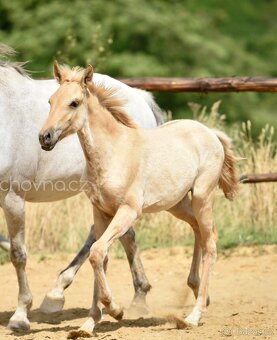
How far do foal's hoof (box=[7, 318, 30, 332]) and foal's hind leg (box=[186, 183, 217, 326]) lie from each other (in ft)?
3.80

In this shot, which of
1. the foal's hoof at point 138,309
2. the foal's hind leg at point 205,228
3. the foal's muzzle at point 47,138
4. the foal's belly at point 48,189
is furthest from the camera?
the foal's hoof at point 138,309

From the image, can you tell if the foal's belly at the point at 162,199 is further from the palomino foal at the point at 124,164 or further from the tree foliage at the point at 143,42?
the tree foliage at the point at 143,42

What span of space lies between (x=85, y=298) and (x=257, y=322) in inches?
73.9

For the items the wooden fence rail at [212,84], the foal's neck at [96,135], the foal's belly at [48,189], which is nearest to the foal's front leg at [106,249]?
the foal's neck at [96,135]

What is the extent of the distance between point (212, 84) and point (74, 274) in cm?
273

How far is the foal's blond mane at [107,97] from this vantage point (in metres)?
5.59

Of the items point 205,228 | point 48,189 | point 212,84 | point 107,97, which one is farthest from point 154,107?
point 107,97

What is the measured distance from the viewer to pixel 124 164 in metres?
5.66

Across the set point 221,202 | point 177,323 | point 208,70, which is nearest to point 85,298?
point 177,323

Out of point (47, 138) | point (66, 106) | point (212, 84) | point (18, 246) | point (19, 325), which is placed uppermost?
point (212, 84)

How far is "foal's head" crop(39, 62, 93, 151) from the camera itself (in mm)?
5254

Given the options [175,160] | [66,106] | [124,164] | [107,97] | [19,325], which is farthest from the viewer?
[19,325]

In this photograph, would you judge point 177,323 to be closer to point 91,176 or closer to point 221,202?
point 91,176

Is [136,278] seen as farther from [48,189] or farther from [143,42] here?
[143,42]
